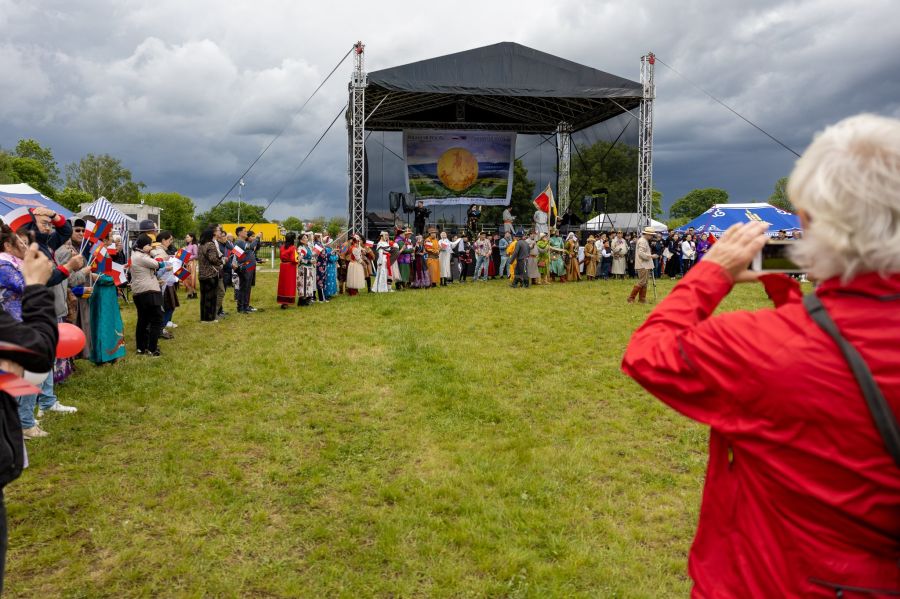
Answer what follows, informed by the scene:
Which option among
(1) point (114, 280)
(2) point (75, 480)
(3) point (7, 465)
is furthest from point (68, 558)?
(1) point (114, 280)

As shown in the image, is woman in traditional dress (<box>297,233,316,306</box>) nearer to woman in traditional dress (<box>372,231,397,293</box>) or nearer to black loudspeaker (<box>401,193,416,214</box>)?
woman in traditional dress (<box>372,231,397,293</box>)

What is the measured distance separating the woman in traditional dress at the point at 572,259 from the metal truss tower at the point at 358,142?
6.46 m

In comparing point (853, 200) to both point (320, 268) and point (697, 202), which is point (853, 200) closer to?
point (320, 268)

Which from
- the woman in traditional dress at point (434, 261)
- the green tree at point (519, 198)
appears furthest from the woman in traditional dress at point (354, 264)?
the green tree at point (519, 198)

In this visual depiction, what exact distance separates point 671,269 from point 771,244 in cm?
1988

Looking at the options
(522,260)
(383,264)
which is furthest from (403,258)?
(522,260)

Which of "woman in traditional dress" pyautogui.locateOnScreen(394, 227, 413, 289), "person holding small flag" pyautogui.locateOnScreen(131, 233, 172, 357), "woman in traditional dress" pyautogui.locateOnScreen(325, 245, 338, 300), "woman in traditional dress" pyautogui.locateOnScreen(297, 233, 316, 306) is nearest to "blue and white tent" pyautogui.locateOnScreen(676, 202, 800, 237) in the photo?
"woman in traditional dress" pyautogui.locateOnScreen(394, 227, 413, 289)

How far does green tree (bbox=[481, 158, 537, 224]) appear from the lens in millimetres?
25047

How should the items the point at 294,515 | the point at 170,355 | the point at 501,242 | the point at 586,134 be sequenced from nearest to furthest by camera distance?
1. the point at 294,515
2. the point at 170,355
3. the point at 501,242
4. the point at 586,134

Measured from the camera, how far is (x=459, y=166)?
2362cm

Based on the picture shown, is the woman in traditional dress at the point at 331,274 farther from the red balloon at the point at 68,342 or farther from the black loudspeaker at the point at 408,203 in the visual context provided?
the red balloon at the point at 68,342

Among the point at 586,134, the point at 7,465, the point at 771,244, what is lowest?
the point at 7,465

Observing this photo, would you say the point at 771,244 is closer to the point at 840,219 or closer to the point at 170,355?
the point at 840,219

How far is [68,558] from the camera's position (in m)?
3.25
